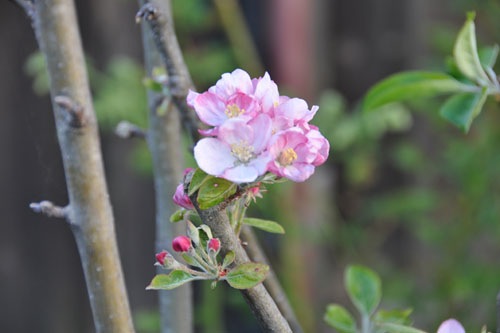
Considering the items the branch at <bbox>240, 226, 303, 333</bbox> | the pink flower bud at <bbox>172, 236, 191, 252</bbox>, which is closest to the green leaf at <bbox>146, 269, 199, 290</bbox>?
the pink flower bud at <bbox>172, 236, 191, 252</bbox>

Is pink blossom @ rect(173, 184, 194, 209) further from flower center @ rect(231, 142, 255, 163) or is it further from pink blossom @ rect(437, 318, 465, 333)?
pink blossom @ rect(437, 318, 465, 333)

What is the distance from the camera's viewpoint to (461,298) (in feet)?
5.66

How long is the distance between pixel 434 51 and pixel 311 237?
0.74 metres

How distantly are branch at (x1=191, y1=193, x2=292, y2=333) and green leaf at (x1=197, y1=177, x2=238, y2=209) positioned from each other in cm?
2

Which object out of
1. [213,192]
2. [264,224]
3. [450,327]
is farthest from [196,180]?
[450,327]

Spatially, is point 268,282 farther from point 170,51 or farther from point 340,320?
point 170,51

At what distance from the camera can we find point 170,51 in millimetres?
754

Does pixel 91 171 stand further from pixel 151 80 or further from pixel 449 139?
pixel 449 139

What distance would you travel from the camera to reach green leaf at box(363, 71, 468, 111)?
28.7 inches

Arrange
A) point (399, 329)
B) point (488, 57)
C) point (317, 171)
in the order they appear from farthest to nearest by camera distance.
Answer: point (317, 171), point (488, 57), point (399, 329)

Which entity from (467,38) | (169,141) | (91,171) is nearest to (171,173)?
(169,141)

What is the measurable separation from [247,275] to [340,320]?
0.81 ft

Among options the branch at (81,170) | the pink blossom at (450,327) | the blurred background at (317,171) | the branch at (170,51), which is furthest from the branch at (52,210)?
the blurred background at (317,171)

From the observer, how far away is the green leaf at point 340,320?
2.21 ft
